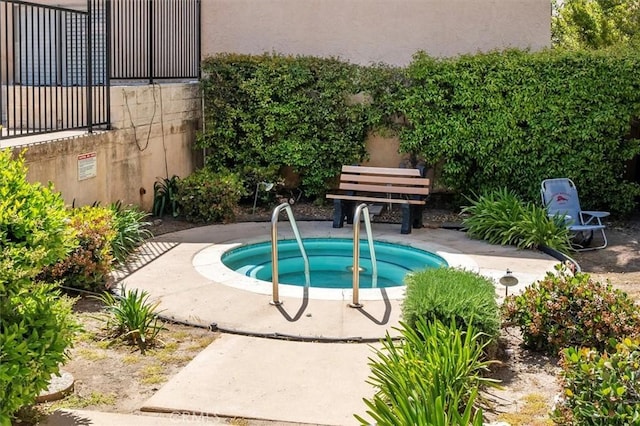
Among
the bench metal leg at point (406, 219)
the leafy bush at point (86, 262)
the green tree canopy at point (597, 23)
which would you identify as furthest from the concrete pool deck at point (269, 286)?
the green tree canopy at point (597, 23)

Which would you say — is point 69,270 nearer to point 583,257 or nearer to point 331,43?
point 583,257

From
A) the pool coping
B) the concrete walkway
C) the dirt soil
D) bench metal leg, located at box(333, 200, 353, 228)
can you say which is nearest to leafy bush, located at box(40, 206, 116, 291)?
the dirt soil

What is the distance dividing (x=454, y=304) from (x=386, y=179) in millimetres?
6057

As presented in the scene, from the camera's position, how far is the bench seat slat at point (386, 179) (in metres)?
12.0

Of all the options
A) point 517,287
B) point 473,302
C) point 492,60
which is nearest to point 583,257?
point 517,287

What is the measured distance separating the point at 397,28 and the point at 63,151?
21.8 ft

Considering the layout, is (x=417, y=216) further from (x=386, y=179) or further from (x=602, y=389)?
(x=602, y=389)

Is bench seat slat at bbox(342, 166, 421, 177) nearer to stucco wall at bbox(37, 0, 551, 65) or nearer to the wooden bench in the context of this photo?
the wooden bench

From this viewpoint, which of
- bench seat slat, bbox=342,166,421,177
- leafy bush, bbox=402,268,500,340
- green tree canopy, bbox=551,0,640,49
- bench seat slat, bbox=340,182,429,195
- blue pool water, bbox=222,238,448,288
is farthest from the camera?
green tree canopy, bbox=551,0,640,49

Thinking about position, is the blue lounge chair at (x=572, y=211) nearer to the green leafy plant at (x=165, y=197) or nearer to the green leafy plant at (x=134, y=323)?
the green leafy plant at (x=165, y=197)

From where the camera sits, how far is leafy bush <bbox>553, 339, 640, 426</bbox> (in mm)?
4227

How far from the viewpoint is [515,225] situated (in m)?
10.8

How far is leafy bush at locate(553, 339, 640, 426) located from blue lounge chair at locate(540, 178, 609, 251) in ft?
21.2

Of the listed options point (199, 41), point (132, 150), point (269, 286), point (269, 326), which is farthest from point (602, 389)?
point (199, 41)
